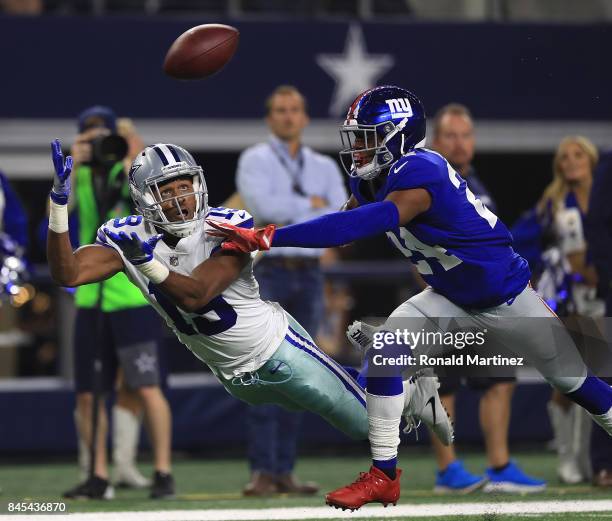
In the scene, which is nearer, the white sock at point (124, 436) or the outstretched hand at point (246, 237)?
the outstretched hand at point (246, 237)

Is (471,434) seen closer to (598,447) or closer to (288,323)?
(598,447)

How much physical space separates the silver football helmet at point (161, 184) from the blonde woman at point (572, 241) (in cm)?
271

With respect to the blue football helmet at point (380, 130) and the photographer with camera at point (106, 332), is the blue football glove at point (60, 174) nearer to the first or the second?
the blue football helmet at point (380, 130)

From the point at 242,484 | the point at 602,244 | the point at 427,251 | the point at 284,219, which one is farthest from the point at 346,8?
the point at 427,251

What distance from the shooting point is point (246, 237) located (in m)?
4.99

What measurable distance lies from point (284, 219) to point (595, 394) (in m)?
2.26

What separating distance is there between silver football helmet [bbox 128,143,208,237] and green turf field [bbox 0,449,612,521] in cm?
138

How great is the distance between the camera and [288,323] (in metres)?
5.70

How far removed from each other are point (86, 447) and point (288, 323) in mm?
1976

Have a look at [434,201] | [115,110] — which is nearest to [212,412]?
[115,110]

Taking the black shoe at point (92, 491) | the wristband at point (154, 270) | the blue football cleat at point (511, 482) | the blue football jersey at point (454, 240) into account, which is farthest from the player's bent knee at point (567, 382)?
the black shoe at point (92, 491)

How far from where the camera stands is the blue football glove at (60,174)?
492 centimetres

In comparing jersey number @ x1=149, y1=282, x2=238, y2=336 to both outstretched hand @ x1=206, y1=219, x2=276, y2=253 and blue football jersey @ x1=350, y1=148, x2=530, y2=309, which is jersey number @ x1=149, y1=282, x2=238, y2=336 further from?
blue football jersey @ x1=350, y1=148, x2=530, y2=309

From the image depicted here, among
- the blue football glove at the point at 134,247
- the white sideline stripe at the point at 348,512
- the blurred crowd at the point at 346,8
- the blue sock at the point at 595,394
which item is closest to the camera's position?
the blue football glove at the point at 134,247
